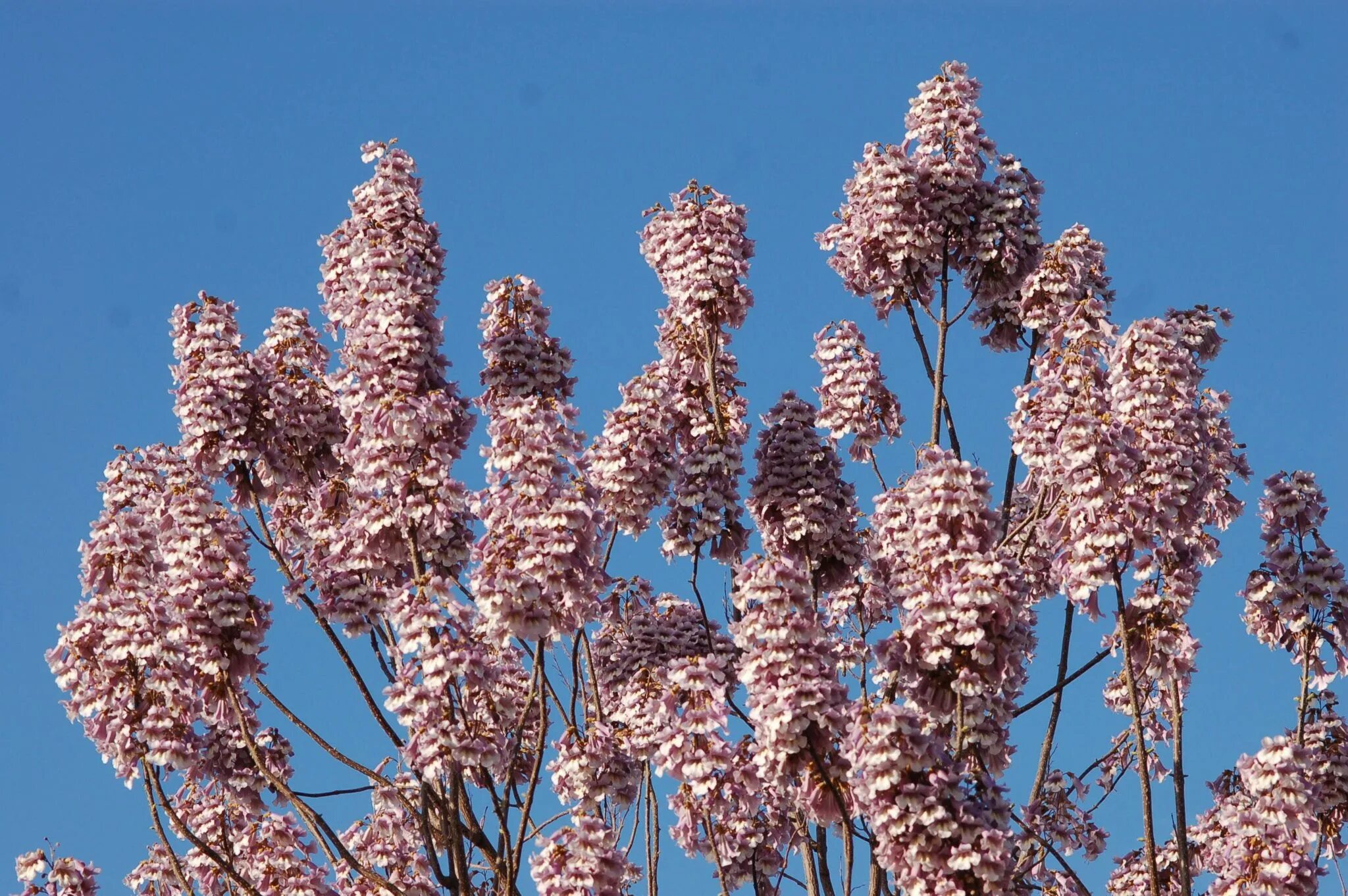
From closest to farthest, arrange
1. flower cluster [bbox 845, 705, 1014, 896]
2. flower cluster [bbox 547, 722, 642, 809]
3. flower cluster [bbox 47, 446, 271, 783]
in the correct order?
flower cluster [bbox 845, 705, 1014, 896], flower cluster [bbox 47, 446, 271, 783], flower cluster [bbox 547, 722, 642, 809]

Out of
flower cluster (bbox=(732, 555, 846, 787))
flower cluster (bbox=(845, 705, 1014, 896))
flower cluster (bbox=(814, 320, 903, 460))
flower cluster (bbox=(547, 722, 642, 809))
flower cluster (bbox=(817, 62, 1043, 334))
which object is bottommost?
flower cluster (bbox=(845, 705, 1014, 896))

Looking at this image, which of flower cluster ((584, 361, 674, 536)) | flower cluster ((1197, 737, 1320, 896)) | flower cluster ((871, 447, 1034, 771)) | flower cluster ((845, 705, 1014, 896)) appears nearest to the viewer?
flower cluster ((845, 705, 1014, 896))

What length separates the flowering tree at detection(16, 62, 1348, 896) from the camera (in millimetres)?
15102

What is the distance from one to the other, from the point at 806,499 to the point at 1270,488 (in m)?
4.82

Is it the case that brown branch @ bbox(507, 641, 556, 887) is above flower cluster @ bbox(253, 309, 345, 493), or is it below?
below

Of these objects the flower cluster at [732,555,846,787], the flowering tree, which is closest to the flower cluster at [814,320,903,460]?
the flowering tree

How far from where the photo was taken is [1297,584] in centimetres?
1889

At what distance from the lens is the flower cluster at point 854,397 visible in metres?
19.7

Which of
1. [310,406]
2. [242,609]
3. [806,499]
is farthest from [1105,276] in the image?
[242,609]

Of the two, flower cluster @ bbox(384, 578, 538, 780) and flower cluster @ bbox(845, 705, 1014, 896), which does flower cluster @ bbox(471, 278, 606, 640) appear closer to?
flower cluster @ bbox(384, 578, 538, 780)

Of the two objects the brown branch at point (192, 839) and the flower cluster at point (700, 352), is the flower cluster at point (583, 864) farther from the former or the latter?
the flower cluster at point (700, 352)

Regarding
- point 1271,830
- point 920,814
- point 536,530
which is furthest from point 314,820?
point 1271,830

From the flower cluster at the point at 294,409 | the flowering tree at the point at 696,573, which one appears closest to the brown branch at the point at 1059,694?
the flowering tree at the point at 696,573

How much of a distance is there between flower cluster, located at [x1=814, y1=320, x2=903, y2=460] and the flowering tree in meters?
0.05
